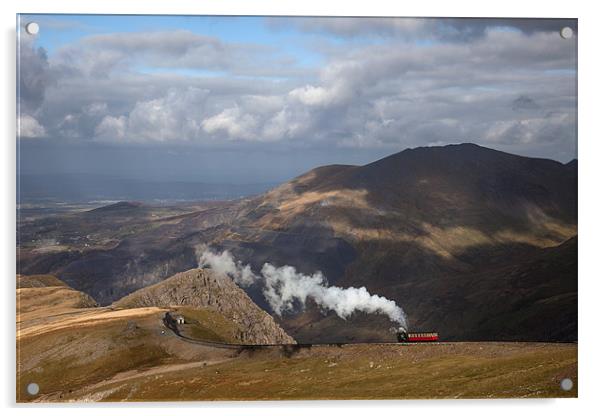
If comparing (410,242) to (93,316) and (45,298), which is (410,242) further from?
(45,298)

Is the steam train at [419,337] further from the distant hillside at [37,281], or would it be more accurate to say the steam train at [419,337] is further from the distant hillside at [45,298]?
the distant hillside at [37,281]

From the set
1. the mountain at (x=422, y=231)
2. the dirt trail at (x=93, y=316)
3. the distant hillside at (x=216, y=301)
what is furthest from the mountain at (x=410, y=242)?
the dirt trail at (x=93, y=316)

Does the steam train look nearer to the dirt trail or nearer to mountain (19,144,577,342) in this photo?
mountain (19,144,577,342)

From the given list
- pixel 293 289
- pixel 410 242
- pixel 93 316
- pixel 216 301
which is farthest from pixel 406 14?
pixel 93 316
